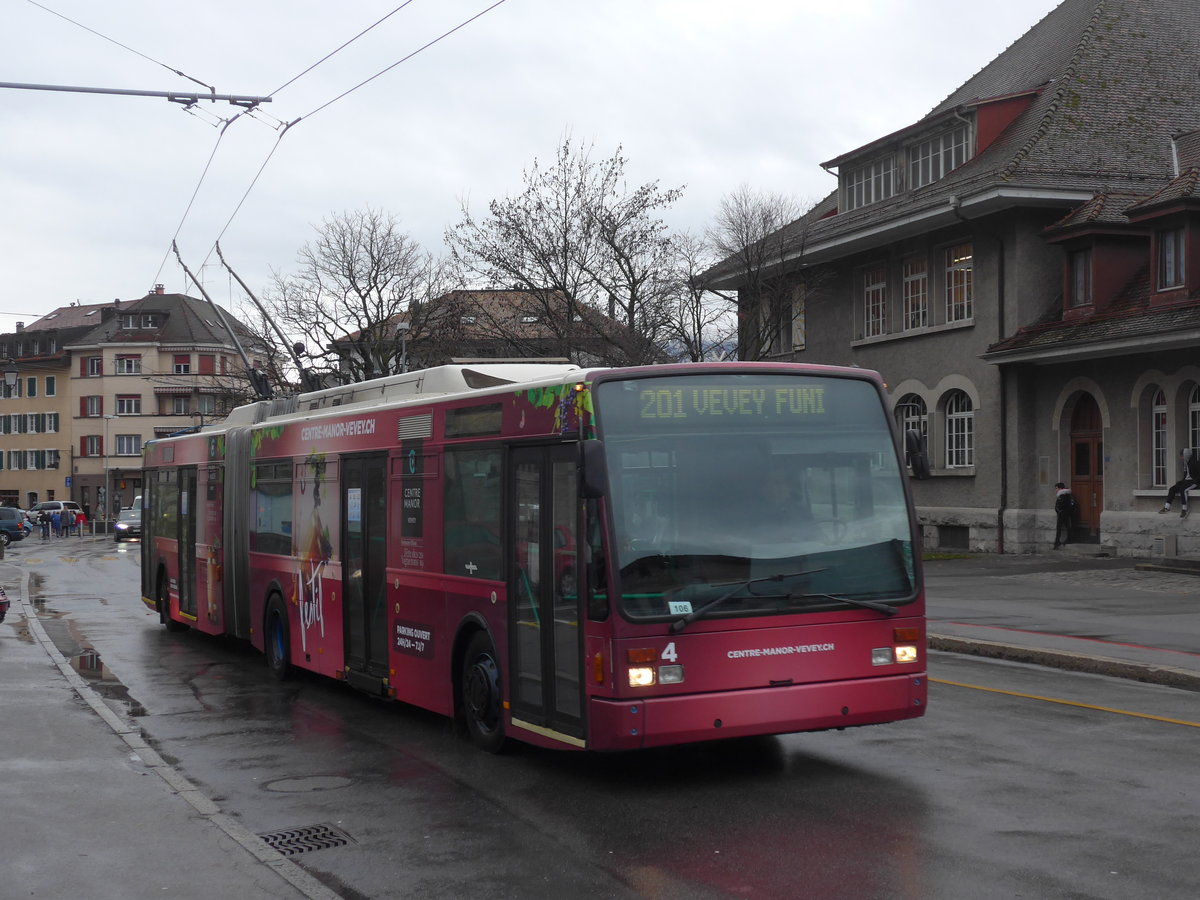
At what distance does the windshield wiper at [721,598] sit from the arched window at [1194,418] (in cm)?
2106

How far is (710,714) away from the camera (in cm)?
811

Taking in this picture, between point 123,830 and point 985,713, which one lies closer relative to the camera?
point 123,830

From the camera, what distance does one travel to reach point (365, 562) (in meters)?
11.8

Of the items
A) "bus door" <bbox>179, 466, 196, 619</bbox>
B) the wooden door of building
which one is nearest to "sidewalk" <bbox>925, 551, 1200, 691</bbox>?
the wooden door of building

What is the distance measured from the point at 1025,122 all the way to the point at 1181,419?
8.86m

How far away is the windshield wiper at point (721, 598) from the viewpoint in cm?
802

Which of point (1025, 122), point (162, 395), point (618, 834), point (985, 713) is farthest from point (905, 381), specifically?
point (162, 395)

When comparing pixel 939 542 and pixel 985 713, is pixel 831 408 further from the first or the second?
pixel 939 542

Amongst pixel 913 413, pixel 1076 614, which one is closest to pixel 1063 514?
pixel 913 413

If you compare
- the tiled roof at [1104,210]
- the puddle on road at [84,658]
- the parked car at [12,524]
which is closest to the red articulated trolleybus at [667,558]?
the puddle on road at [84,658]

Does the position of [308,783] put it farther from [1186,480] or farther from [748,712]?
[1186,480]

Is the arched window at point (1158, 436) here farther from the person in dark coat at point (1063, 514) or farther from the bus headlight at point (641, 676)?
the bus headlight at point (641, 676)

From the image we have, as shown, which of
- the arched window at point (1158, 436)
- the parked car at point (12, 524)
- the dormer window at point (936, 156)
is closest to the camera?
the arched window at point (1158, 436)

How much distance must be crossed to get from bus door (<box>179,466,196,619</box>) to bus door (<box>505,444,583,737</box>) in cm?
1012
